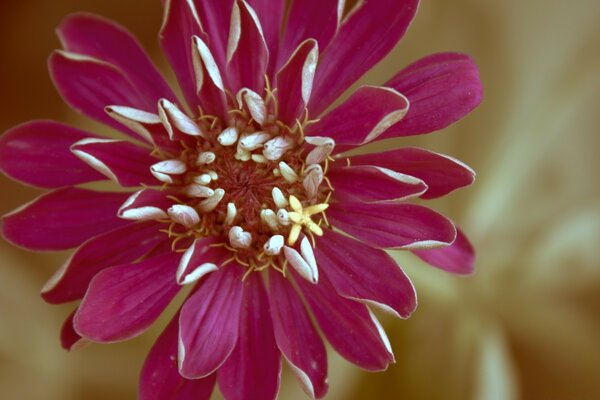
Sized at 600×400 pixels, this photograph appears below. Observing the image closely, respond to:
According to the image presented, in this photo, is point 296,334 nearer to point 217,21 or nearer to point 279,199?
point 279,199

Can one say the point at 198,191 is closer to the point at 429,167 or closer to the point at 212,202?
the point at 212,202

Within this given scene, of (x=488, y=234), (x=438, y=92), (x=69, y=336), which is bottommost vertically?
(x=488, y=234)

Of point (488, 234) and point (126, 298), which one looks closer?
point (126, 298)

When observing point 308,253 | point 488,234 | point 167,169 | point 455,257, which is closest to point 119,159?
point 167,169

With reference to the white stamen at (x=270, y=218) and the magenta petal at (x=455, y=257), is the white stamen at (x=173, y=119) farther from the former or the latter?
the magenta petal at (x=455, y=257)

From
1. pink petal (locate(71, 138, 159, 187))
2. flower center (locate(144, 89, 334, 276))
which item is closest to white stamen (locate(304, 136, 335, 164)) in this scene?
flower center (locate(144, 89, 334, 276))

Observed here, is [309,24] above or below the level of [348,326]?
above
